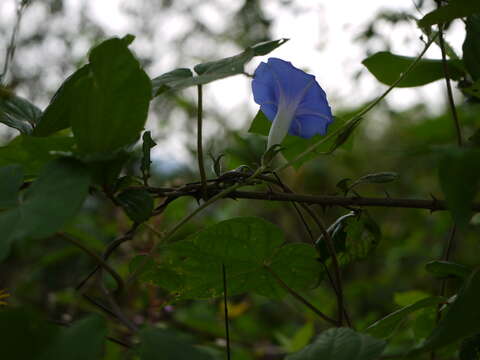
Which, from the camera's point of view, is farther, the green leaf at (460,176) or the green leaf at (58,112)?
the green leaf at (58,112)

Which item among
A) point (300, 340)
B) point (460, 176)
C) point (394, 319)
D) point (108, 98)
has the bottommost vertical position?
point (300, 340)

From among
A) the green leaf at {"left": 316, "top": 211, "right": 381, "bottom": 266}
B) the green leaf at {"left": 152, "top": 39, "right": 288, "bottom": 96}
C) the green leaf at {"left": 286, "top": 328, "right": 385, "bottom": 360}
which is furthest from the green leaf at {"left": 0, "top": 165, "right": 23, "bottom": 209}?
the green leaf at {"left": 316, "top": 211, "right": 381, "bottom": 266}

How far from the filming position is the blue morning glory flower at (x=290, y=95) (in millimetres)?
611

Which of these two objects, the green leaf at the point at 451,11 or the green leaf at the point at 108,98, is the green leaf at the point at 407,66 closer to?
the green leaf at the point at 451,11

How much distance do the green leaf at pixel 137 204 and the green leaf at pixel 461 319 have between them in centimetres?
23

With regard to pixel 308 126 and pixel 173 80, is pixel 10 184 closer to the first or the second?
pixel 173 80

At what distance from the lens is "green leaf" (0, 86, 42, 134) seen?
54 centimetres

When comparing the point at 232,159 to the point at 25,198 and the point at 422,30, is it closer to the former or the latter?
the point at 422,30

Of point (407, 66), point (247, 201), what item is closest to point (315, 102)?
point (407, 66)

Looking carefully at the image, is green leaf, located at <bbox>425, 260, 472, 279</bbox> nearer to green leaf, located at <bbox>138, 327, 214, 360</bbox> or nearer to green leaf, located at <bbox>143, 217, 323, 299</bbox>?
green leaf, located at <bbox>143, 217, 323, 299</bbox>

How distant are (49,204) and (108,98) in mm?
89

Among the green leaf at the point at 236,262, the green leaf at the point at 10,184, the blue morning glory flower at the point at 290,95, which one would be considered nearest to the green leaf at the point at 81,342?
the green leaf at the point at 10,184

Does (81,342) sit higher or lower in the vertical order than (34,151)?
lower

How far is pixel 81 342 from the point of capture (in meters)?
0.33
